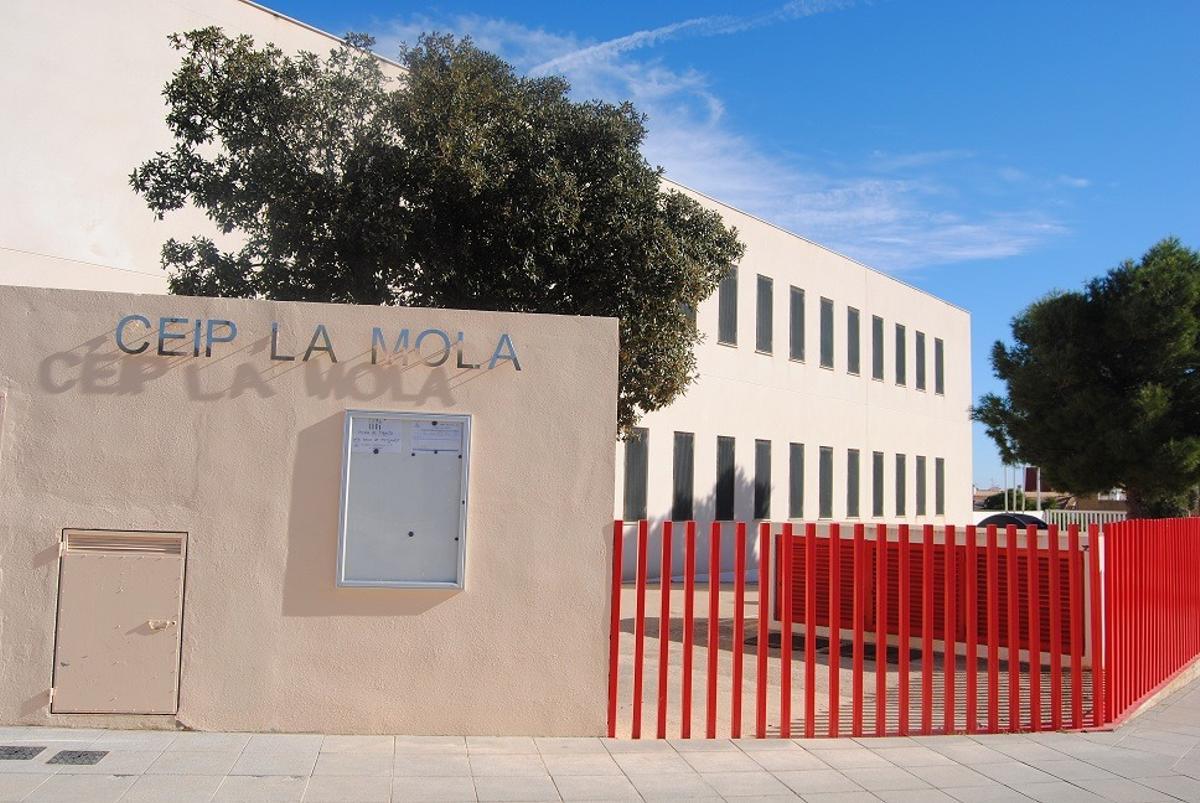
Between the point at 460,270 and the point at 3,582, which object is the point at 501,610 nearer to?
the point at 3,582

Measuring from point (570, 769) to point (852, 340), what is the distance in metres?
26.0

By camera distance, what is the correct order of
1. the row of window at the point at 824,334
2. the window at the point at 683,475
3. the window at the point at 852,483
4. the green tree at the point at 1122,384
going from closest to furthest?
the green tree at the point at 1122,384 → the window at the point at 683,475 → the row of window at the point at 824,334 → the window at the point at 852,483

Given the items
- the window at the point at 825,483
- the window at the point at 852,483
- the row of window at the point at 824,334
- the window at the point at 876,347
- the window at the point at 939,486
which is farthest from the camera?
the window at the point at 939,486

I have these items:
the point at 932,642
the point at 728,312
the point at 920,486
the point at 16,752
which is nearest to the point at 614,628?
the point at 932,642

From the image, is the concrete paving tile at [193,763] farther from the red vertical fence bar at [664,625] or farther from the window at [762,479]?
the window at [762,479]

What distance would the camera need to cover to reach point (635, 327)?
1254 centimetres

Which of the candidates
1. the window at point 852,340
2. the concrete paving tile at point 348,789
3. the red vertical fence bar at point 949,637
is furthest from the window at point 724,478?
the concrete paving tile at point 348,789

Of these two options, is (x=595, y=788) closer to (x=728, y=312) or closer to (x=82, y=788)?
(x=82, y=788)

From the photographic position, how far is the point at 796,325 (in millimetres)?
28516

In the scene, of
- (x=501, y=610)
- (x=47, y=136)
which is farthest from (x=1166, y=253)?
(x=47, y=136)

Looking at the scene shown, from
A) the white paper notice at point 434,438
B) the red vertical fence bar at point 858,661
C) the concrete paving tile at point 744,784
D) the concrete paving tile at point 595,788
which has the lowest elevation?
the concrete paving tile at point 744,784

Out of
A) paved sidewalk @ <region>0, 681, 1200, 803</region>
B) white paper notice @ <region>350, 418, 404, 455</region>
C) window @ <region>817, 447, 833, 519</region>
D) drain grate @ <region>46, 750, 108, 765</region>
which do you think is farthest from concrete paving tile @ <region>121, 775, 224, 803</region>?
window @ <region>817, 447, 833, 519</region>

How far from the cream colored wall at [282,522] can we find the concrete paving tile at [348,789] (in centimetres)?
101

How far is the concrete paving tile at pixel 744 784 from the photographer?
21.6ft
